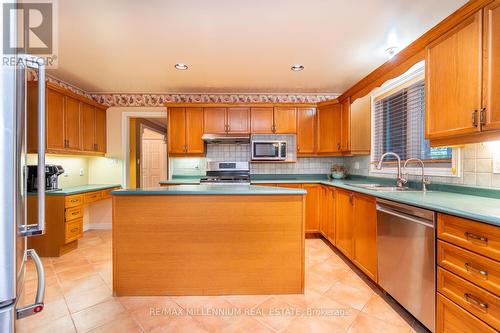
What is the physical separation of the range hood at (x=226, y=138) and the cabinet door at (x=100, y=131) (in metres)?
1.81

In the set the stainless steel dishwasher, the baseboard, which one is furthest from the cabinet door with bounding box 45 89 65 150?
the stainless steel dishwasher

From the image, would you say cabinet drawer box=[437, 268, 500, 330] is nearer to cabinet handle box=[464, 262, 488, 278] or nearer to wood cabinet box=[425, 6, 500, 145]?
cabinet handle box=[464, 262, 488, 278]

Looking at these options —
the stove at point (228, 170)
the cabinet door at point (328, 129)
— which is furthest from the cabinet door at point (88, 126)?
the cabinet door at point (328, 129)

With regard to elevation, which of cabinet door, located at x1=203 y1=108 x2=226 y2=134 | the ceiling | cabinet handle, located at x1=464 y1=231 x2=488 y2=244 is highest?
the ceiling

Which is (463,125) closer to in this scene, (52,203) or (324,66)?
(324,66)

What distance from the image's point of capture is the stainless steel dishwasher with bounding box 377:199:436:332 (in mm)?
1473

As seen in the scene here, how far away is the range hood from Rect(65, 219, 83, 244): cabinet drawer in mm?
2149

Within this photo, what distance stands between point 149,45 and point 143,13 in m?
0.53

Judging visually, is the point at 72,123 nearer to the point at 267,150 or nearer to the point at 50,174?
the point at 50,174

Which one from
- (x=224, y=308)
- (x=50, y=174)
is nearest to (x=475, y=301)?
(x=224, y=308)

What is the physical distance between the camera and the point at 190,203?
194cm

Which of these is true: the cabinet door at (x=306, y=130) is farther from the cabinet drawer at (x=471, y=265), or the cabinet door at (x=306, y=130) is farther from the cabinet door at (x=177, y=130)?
the cabinet drawer at (x=471, y=265)

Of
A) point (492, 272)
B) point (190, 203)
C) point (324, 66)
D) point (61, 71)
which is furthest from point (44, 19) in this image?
point (492, 272)

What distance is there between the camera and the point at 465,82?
4.97ft
